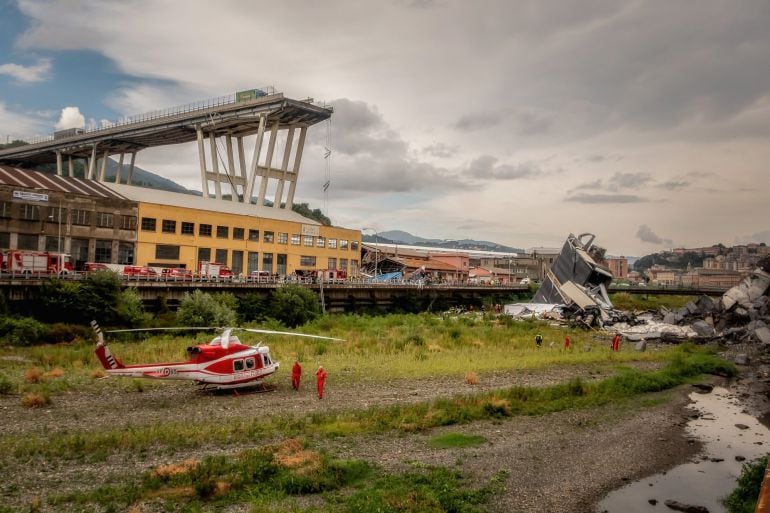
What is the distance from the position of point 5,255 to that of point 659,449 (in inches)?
1835

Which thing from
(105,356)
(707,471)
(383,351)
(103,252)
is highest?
(103,252)

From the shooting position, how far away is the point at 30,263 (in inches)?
1706

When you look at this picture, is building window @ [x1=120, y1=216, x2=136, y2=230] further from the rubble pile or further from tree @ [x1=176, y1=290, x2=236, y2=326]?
the rubble pile

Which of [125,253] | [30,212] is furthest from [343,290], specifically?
→ [30,212]

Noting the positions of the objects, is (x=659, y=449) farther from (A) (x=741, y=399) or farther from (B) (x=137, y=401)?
(B) (x=137, y=401)

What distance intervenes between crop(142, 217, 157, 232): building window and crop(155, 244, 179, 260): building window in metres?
1.94

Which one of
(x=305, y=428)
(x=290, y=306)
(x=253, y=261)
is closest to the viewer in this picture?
(x=305, y=428)

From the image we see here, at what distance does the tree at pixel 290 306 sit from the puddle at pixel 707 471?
3494 cm

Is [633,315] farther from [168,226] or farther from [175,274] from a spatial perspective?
[168,226]

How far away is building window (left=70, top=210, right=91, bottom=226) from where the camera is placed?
5453 centimetres

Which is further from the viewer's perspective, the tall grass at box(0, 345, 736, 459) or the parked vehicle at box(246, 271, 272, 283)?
the parked vehicle at box(246, 271, 272, 283)

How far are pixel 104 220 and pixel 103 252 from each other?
327cm

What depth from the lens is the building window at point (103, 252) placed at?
56.5 m

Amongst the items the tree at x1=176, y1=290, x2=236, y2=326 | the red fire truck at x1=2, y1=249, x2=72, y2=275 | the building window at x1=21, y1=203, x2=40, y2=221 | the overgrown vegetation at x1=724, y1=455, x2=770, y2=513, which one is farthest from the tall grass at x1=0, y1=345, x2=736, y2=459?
the building window at x1=21, y1=203, x2=40, y2=221
